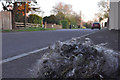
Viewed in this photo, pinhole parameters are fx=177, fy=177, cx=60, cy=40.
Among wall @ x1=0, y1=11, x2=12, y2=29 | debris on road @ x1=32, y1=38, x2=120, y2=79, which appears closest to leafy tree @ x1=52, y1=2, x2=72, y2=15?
wall @ x1=0, y1=11, x2=12, y2=29

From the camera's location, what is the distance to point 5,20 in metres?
21.8

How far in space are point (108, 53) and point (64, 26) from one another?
50669mm

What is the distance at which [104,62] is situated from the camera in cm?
196

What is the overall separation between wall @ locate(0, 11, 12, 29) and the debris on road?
20094mm

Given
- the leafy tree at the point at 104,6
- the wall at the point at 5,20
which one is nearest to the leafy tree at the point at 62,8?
the leafy tree at the point at 104,6

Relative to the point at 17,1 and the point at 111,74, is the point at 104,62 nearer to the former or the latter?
the point at 111,74

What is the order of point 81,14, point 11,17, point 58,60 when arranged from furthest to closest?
point 81,14, point 11,17, point 58,60

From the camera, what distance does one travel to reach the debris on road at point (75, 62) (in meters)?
1.81

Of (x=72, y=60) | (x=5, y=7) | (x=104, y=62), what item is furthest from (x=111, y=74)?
(x=5, y=7)

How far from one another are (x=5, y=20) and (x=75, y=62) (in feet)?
70.0

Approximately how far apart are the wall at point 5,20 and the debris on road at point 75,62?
2009cm

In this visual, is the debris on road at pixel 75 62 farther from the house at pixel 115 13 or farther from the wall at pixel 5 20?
the wall at pixel 5 20

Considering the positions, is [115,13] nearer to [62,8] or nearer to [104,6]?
[104,6]

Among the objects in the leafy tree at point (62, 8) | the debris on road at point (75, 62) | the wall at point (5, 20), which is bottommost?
the debris on road at point (75, 62)
